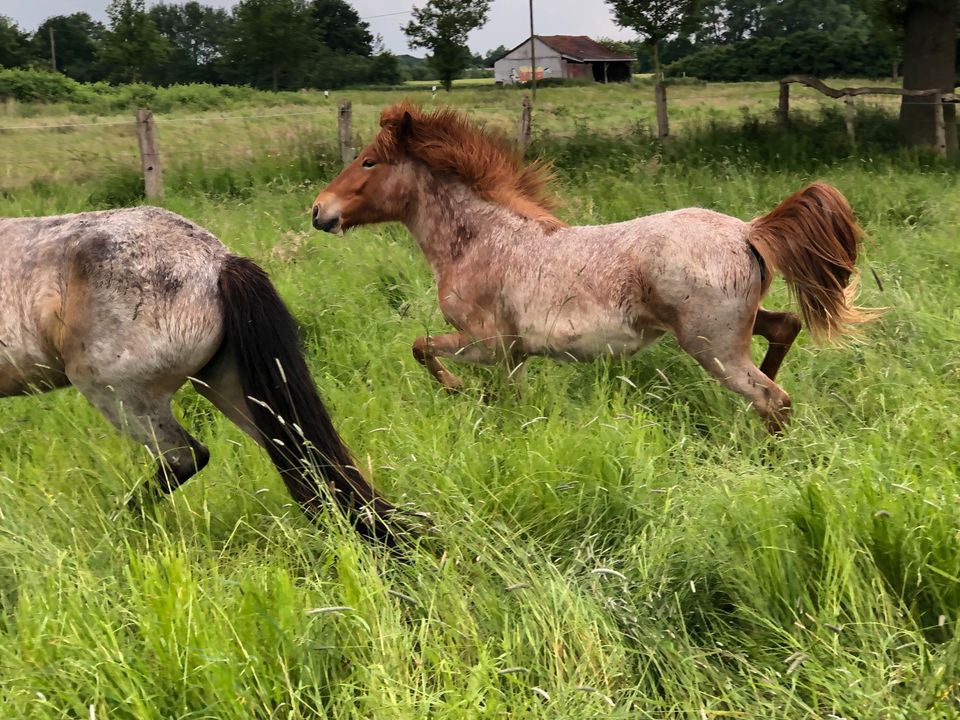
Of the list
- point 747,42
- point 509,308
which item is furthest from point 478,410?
point 747,42

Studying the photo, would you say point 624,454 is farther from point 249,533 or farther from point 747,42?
point 747,42

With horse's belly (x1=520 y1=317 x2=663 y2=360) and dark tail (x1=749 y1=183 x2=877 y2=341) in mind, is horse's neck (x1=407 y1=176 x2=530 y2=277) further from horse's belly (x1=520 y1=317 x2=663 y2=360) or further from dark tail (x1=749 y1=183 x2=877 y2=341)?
dark tail (x1=749 y1=183 x2=877 y2=341)

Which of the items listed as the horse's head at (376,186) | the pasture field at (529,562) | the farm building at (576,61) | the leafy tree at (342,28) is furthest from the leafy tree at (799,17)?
the pasture field at (529,562)

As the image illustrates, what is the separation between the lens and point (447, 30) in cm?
5256

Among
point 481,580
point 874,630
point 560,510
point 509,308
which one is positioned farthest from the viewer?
point 509,308

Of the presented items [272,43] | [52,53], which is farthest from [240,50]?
[52,53]

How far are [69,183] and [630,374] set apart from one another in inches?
419

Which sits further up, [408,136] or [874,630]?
[408,136]

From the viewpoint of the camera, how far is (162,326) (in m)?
3.03

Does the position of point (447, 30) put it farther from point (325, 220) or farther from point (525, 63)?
point (325, 220)

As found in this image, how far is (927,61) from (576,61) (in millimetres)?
65682

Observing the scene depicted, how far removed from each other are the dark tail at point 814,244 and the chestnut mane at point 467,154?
1.27m

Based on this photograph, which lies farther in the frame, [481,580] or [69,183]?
[69,183]

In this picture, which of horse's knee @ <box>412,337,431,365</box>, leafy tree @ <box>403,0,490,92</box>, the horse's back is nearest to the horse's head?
horse's knee @ <box>412,337,431,365</box>
